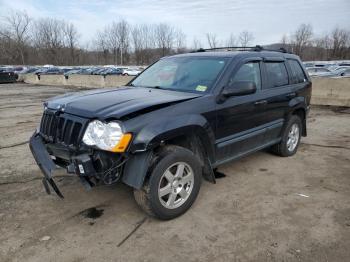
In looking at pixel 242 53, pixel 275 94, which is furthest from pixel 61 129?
pixel 275 94

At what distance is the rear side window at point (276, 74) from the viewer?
15.3ft

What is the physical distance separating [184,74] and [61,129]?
5.83 feet

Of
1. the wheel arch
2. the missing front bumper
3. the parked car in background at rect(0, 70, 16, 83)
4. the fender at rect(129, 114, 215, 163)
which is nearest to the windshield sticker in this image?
the fender at rect(129, 114, 215, 163)

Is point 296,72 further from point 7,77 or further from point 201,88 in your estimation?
point 7,77

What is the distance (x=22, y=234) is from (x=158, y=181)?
4.89 feet

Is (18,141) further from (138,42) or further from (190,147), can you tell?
(138,42)

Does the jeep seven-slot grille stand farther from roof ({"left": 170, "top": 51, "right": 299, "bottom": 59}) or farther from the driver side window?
roof ({"left": 170, "top": 51, "right": 299, "bottom": 59})

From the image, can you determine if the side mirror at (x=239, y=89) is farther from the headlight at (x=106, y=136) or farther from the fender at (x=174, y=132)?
the headlight at (x=106, y=136)

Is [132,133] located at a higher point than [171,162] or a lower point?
higher

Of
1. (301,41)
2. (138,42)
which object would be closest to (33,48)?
(138,42)

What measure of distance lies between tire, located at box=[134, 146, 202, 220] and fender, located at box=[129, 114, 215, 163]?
0.18m

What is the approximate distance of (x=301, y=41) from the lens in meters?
85.5

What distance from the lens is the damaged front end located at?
2939mm

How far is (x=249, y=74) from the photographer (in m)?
4.26
